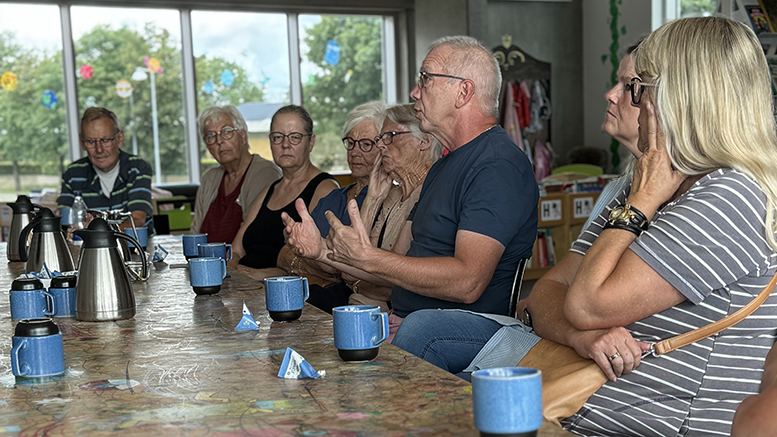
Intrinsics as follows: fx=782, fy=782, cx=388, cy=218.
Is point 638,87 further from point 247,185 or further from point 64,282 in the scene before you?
point 247,185

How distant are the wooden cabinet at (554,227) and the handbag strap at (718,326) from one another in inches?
176

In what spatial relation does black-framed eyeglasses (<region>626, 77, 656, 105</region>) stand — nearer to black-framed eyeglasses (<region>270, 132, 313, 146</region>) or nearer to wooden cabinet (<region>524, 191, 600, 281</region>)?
black-framed eyeglasses (<region>270, 132, 313, 146</region>)

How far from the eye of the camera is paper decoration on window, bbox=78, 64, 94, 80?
26.8ft

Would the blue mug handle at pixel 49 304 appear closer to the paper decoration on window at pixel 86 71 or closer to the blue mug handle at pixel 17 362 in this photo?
the blue mug handle at pixel 17 362

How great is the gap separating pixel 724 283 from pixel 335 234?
3.46ft

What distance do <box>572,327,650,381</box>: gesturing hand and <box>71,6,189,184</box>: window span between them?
755cm

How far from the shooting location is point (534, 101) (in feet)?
28.0

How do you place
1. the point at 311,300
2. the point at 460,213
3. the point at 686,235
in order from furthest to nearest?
1. the point at 311,300
2. the point at 460,213
3. the point at 686,235

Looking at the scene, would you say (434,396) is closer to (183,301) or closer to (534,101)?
(183,301)

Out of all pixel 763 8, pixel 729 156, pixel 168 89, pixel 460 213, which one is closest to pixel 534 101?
pixel 763 8

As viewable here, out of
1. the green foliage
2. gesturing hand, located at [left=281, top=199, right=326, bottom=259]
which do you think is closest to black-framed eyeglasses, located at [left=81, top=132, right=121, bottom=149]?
gesturing hand, located at [left=281, top=199, right=326, bottom=259]

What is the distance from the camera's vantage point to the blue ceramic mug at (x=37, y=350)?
51.1 inches

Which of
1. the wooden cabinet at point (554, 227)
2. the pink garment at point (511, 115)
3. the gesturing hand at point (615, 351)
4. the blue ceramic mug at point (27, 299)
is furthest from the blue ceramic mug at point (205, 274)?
the pink garment at point (511, 115)

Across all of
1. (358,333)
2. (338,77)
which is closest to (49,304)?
(358,333)
